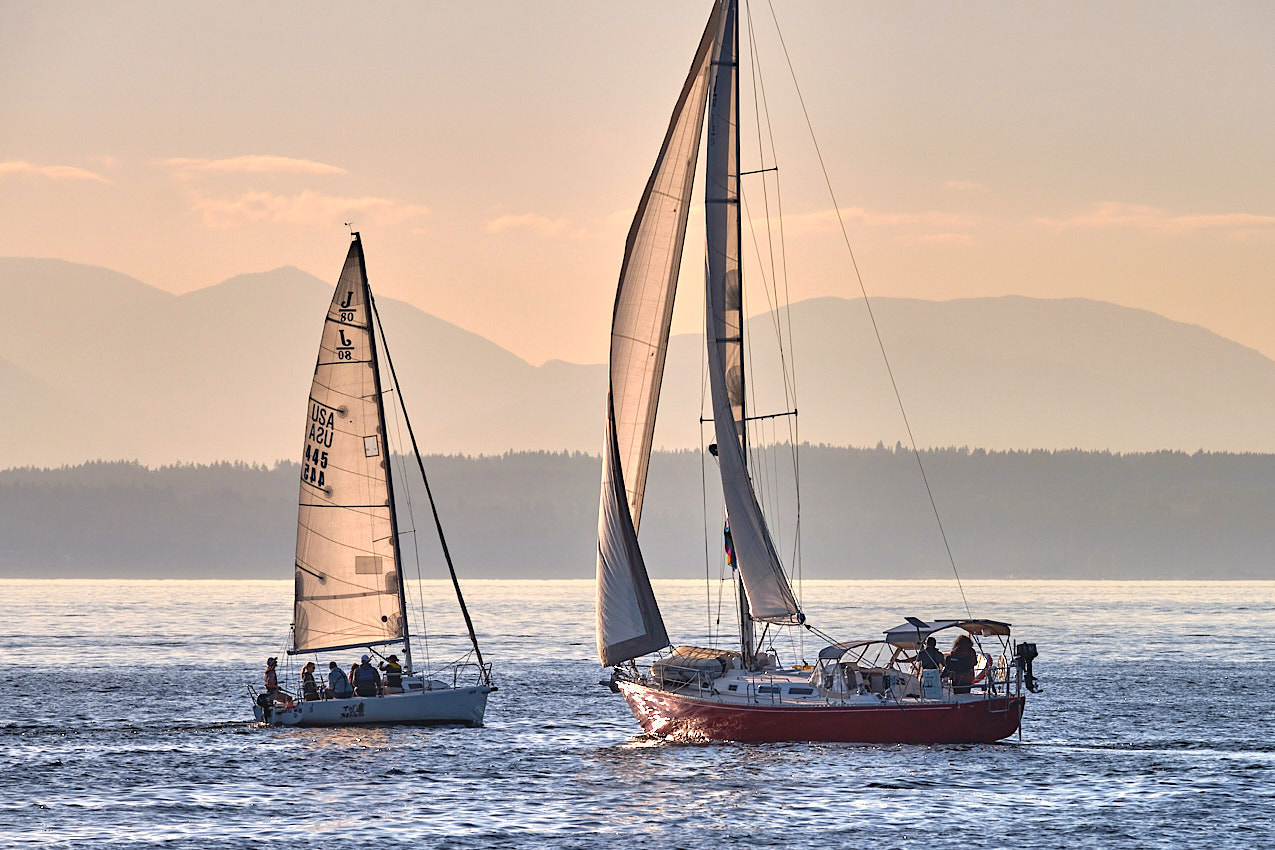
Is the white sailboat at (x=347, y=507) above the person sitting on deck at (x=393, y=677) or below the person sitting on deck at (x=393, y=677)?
above

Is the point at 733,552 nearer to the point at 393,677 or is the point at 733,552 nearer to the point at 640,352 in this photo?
the point at 640,352

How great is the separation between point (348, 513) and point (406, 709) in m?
7.25

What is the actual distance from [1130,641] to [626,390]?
96.4 m

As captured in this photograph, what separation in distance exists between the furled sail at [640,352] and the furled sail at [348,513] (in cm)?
1129

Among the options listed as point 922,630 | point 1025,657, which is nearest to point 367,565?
point 922,630

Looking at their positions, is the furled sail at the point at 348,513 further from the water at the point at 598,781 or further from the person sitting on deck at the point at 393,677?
the water at the point at 598,781

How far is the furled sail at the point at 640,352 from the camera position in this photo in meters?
49.5

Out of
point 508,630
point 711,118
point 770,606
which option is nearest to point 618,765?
point 770,606

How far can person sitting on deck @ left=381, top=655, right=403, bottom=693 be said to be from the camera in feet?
185

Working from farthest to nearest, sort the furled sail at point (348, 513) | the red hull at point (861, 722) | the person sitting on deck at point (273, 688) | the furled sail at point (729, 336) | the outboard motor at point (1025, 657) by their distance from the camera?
the furled sail at point (348, 513) < the person sitting on deck at point (273, 688) < the furled sail at point (729, 336) < the outboard motor at point (1025, 657) < the red hull at point (861, 722)

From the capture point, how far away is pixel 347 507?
58938 mm

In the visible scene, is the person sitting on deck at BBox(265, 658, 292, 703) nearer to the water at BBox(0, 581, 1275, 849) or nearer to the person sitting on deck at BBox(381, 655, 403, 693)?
the water at BBox(0, 581, 1275, 849)

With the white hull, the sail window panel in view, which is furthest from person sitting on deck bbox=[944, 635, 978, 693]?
the sail window panel

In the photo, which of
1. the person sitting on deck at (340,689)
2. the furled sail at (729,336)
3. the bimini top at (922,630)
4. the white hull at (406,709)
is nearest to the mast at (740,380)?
the furled sail at (729,336)
